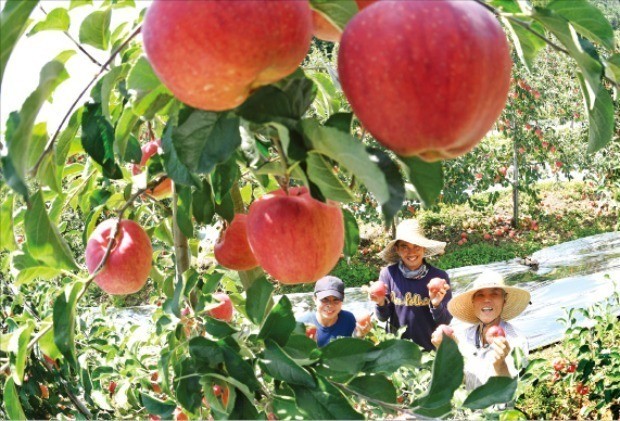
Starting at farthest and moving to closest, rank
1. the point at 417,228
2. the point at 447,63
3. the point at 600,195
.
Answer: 1. the point at 600,195
2. the point at 417,228
3. the point at 447,63

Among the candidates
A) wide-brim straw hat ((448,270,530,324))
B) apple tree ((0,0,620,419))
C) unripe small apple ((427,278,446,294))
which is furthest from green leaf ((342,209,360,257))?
unripe small apple ((427,278,446,294))

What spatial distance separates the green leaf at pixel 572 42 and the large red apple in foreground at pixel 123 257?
645 millimetres

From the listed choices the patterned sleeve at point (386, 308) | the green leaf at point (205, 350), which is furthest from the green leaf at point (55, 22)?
the patterned sleeve at point (386, 308)

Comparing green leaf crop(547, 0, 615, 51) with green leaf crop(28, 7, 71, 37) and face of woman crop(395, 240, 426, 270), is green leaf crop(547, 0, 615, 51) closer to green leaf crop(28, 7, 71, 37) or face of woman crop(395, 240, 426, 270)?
green leaf crop(28, 7, 71, 37)

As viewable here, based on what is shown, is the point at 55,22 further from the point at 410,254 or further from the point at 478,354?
the point at 410,254

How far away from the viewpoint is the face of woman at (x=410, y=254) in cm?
319

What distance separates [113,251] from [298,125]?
1.62 feet

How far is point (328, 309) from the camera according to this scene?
2818mm

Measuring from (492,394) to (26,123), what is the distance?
640 mm

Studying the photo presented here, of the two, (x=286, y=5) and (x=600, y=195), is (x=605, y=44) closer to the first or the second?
(x=286, y=5)

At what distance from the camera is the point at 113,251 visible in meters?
1.00

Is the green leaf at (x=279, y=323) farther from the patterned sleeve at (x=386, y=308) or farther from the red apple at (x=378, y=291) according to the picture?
the patterned sleeve at (x=386, y=308)

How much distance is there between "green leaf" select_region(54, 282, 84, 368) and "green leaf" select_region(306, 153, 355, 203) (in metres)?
0.39

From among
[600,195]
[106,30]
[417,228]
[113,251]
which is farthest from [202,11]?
[600,195]
